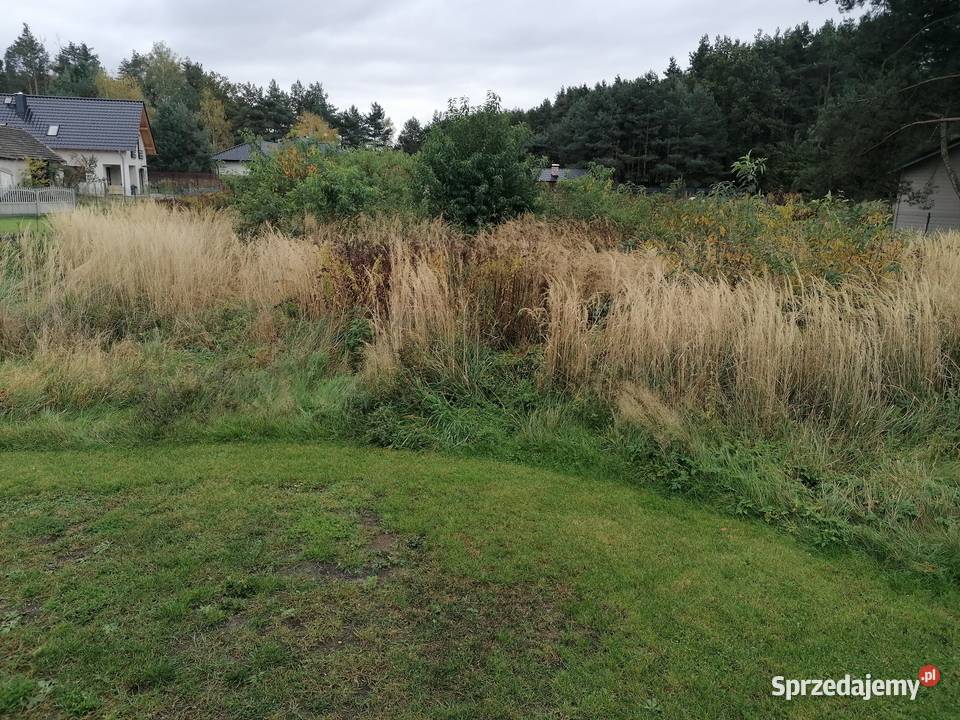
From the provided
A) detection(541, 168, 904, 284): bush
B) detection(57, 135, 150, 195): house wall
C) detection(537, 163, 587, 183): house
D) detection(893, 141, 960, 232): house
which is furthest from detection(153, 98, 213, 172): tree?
detection(541, 168, 904, 284): bush

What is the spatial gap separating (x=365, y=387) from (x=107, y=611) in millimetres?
2724

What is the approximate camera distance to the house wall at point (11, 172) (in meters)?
30.9

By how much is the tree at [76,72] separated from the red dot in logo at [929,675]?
84.0 m

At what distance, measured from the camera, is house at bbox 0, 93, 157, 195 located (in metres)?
41.7

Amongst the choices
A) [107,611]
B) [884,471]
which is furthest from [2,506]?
[884,471]

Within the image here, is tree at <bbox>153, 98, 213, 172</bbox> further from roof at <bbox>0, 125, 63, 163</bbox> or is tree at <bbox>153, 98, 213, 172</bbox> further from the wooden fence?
roof at <bbox>0, 125, 63, 163</bbox>

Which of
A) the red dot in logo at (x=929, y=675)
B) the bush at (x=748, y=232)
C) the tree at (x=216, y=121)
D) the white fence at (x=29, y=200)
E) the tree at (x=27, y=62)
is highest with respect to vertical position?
the tree at (x=27, y=62)

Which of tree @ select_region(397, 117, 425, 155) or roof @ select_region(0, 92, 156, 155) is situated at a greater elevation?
tree @ select_region(397, 117, 425, 155)

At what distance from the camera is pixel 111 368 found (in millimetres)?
5379

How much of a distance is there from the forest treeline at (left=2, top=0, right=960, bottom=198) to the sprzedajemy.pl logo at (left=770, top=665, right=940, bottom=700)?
36.1 ft

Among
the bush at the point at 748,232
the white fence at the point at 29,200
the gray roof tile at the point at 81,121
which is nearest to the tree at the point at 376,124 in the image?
the gray roof tile at the point at 81,121

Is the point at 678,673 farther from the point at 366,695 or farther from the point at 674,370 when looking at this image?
the point at 674,370

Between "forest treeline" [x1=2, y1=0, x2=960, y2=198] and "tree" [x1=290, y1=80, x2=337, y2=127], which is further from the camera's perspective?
"tree" [x1=290, y1=80, x2=337, y2=127]

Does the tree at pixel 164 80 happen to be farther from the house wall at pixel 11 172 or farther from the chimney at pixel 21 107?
the house wall at pixel 11 172
